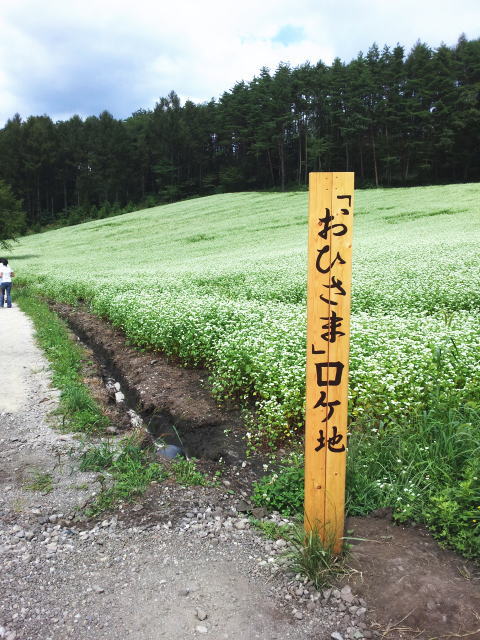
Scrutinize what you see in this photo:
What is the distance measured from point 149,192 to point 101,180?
870 cm

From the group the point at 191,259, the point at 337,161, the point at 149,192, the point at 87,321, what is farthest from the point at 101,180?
the point at 87,321

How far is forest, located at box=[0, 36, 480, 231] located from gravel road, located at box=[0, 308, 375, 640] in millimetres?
65583

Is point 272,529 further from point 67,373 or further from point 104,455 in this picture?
point 67,373

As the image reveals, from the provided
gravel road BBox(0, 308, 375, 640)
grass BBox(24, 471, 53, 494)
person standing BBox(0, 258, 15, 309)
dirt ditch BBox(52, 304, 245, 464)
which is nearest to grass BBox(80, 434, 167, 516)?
gravel road BBox(0, 308, 375, 640)

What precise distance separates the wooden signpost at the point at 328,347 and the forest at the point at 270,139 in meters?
65.3

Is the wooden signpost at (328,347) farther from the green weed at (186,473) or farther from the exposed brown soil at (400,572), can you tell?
the green weed at (186,473)

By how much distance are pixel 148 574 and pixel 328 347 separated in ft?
7.64

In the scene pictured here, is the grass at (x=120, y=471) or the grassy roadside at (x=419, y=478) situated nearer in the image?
the grassy roadside at (x=419, y=478)

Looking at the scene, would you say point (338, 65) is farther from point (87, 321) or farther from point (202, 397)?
point (202, 397)

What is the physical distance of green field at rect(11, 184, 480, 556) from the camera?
6273 millimetres

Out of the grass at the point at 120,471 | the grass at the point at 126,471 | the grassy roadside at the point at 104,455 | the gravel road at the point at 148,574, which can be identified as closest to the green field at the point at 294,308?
the grass at the point at 126,471

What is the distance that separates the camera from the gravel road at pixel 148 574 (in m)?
3.42

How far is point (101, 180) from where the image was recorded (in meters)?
88.1

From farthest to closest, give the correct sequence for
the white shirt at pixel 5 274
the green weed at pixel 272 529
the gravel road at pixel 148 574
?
the white shirt at pixel 5 274, the green weed at pixel 272 529, the gravel road at pixel 148 574
